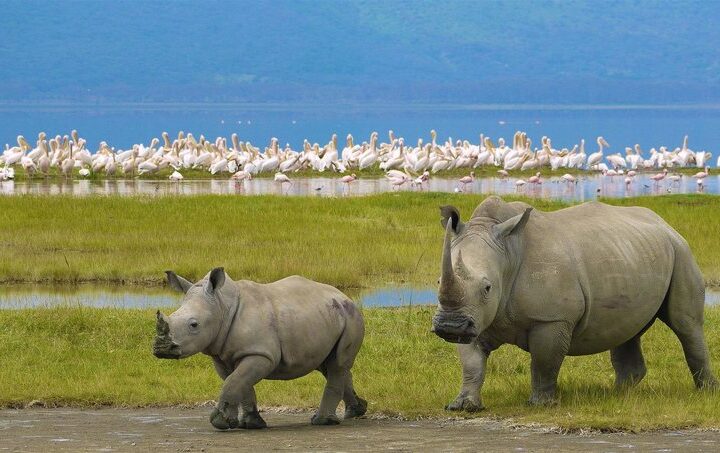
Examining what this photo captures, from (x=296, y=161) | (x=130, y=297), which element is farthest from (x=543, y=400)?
(x=296, y=161)

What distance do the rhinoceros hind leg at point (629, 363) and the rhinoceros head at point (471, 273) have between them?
1701 mm

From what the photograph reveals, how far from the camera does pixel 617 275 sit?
9.87m

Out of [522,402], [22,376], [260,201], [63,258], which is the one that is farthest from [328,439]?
[260,201]

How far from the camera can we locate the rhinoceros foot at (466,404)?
31.2 ft

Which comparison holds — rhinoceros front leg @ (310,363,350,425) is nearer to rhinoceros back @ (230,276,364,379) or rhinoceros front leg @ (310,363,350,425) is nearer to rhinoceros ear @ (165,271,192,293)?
rhinoceros back @ (230,276,364,379)

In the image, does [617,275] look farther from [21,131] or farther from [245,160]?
[21,131]

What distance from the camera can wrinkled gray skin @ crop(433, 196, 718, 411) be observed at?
928cm

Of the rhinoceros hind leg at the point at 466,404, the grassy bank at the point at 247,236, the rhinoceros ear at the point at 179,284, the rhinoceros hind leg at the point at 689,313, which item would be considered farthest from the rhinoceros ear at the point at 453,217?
the grassy bank at the point at 247,236

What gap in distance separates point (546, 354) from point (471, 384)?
20.1 inches

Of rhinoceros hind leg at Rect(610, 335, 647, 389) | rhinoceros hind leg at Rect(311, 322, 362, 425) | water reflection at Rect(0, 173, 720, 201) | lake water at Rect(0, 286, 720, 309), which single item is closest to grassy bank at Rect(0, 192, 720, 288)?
lake water at Rect(0, 286, 720, 309)

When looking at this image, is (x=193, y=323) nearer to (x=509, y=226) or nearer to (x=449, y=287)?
(x=449, y=287)

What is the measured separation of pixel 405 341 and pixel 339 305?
12.7 ft

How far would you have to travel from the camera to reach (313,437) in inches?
339

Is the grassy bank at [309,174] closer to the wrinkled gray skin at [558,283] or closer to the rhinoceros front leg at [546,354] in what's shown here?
the wrinkled gray skin at [558,283]
